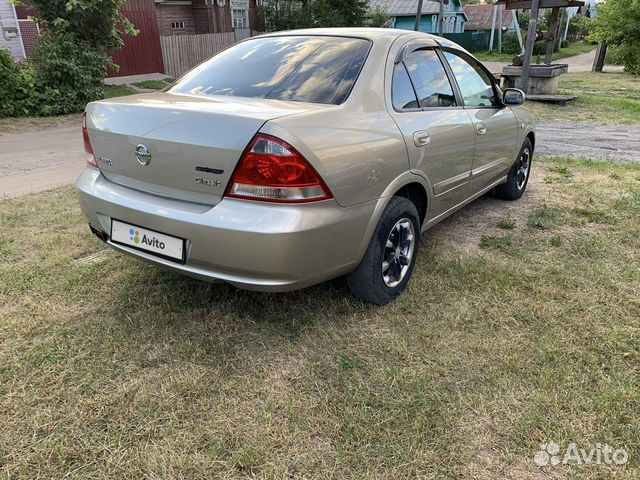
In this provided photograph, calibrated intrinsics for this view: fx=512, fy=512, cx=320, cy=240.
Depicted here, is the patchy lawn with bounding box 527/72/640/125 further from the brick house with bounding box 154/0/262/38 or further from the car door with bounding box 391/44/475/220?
the brick house with bounding box 154/0/262/38

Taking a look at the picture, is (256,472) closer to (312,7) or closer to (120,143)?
(120,143)

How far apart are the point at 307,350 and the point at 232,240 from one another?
776mm

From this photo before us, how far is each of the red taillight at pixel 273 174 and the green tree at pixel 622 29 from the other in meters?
25.8

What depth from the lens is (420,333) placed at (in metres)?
2.94

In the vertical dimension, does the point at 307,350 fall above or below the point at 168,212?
below

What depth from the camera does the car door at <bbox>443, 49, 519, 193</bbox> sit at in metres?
4.02

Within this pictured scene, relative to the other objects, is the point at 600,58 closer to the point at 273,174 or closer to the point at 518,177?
the point at 518,177

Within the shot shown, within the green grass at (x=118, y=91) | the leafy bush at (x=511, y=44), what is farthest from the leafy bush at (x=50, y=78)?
the leafy bush at (x=511, y=44)

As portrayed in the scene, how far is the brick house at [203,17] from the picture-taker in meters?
21.2

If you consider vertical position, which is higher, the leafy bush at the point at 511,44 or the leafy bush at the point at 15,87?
the leafy bush at the point at 15,87

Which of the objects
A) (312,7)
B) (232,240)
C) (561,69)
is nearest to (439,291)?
(232,240)

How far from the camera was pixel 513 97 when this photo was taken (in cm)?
461

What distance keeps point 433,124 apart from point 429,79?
1.36ft

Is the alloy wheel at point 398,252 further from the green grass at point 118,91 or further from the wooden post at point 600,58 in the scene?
the wooden post at point 600,58
